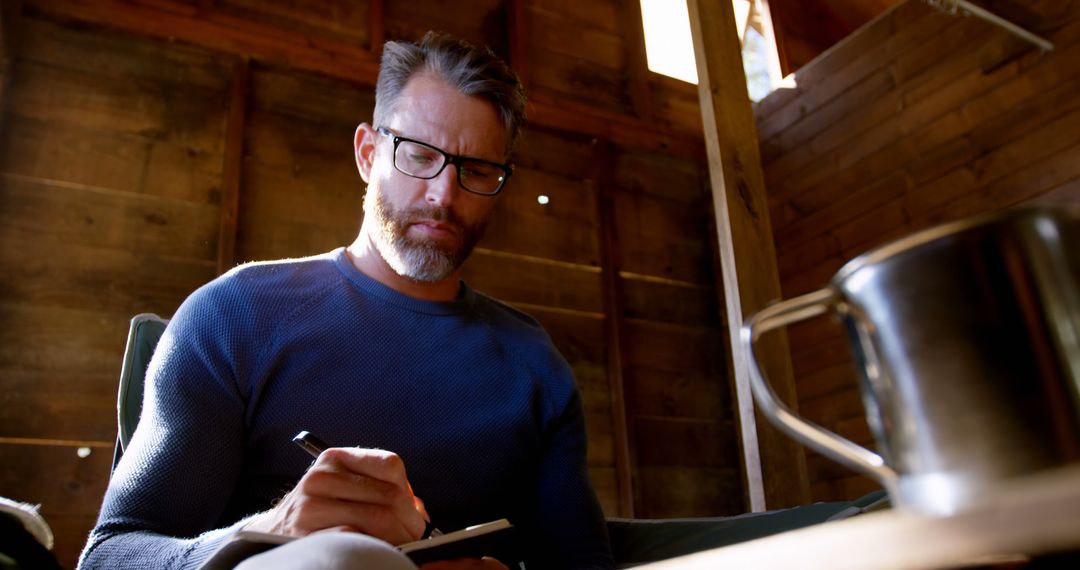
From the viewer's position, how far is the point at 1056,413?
349mm

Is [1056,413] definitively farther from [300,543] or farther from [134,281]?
[134,281]

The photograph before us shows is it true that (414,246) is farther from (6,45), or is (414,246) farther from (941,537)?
(6,45)

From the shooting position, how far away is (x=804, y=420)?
44 centimetres

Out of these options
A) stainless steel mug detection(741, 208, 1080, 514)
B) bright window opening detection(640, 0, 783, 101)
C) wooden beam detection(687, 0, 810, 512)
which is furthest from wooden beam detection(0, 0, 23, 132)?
stainless steel mug detection(741, 208, 1080, 514)

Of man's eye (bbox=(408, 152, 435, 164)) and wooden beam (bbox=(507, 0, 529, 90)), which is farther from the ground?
wooden beam (bbox=(507, 0, 529, 90))

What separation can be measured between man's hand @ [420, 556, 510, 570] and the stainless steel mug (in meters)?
0.75

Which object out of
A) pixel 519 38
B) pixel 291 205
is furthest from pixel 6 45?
pixel 519 38

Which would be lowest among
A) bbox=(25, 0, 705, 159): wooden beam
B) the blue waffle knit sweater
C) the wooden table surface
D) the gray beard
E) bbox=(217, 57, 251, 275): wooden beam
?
the wooden table surface

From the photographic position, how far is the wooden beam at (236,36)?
3303mm

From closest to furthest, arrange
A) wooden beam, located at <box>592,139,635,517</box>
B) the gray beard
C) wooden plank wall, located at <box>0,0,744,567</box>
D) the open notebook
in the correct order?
the open notebook < the gray beard < wooden plank wall, located at <box>0,0,744,567</box> < wooden beam, located at <box>592,139,635,517</box>

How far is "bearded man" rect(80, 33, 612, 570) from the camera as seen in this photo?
3.26 ft

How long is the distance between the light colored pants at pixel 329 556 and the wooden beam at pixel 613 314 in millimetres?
3424

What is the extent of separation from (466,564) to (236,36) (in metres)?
3.05

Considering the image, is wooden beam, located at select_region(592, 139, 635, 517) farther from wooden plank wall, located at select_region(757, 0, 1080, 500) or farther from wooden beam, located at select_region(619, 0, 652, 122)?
wooden plank wall, located at select_region(757, 0, 1080, 500)
